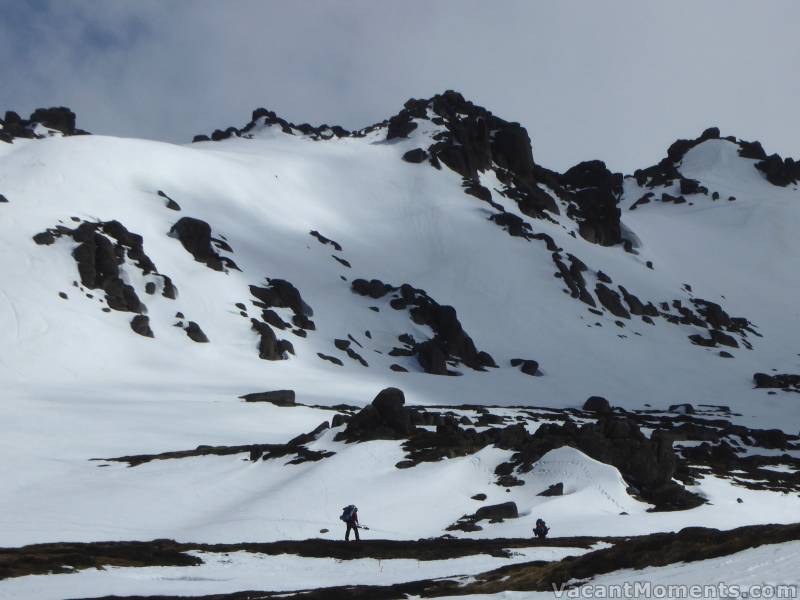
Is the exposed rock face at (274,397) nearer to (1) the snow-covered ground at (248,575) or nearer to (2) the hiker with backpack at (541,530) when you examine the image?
(2) the hiker with backpack at (541,530)

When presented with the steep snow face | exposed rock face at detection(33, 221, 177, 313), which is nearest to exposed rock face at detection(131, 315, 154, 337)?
the steep snow face

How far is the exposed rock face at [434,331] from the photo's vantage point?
94.9 meters

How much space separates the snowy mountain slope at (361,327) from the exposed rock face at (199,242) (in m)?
0.31

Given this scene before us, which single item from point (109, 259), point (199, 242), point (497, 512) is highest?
point (199, 242)

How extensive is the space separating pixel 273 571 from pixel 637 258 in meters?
145

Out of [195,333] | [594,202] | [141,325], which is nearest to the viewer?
[141,325]

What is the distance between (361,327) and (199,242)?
23.2m

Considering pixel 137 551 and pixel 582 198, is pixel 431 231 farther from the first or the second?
pixel 137 551

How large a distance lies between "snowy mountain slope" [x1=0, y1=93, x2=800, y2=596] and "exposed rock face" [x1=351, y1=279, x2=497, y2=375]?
0.39 m

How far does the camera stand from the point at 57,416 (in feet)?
167

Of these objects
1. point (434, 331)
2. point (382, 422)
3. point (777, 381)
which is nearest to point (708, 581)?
point (382, 422)

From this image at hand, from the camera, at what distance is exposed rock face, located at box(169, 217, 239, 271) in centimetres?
9575

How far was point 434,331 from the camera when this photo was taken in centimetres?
10319

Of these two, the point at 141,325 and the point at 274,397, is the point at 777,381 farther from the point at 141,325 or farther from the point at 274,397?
the point at 141,325
